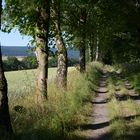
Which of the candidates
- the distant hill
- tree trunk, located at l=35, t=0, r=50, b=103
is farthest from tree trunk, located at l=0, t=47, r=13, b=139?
the distant hill

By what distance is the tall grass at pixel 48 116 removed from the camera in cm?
1180

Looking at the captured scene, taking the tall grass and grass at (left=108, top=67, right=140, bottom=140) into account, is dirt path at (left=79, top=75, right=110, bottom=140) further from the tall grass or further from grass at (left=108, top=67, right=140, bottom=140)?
the tall grass

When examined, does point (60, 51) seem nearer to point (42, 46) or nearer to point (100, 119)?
point (42, 46)

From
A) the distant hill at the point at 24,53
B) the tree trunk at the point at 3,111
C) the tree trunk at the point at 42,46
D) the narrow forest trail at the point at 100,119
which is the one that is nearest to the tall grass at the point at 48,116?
the tree trunk at the point at 3,111

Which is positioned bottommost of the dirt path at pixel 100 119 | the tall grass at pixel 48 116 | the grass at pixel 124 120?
the dirt path at pixel 100 119

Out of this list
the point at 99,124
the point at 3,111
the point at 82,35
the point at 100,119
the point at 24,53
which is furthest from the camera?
the point at 82,35

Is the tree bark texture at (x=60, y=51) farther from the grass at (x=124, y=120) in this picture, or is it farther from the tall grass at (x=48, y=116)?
the tall grass at (x=48, y=116)

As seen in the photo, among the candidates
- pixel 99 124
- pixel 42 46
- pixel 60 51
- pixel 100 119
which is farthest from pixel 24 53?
pixel 99 124

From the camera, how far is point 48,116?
1362 cm

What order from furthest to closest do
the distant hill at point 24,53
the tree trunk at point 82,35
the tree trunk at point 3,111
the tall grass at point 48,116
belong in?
the tree trunk at point 82,35 → the distant hill at point 24,53 → the tall grass at point 48,116 → the tree trunk at point 3,111

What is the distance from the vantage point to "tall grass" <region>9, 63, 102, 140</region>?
465 inches

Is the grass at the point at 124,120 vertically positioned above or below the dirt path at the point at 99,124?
above

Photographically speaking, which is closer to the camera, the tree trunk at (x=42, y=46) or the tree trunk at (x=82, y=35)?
the tree trunk at (x=42, y=46)

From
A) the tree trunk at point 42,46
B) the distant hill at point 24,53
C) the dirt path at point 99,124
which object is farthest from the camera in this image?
the distant hill at point 24,53
